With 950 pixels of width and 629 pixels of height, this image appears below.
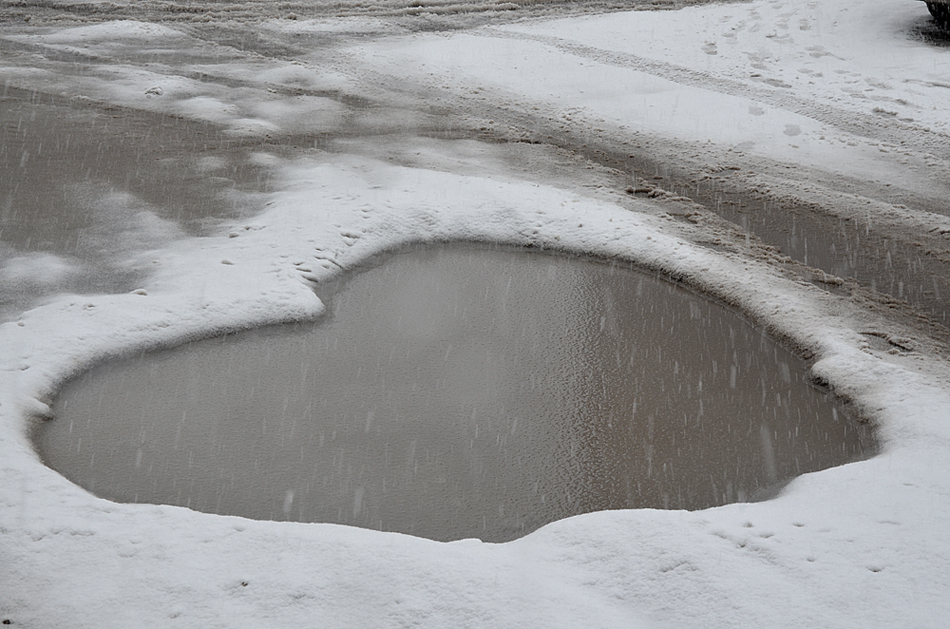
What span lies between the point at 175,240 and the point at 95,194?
1.42 m

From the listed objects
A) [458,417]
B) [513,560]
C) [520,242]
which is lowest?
[513,560]

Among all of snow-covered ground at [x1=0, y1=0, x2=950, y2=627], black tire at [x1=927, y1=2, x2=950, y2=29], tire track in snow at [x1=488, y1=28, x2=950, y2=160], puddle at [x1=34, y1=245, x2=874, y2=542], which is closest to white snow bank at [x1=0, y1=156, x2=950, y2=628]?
snow-covered ground at [x1=0, y1=0, x2=950, y2=627]

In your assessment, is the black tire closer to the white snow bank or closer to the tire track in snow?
the tire track in snow

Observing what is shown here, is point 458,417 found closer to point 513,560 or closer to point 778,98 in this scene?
point 513,560

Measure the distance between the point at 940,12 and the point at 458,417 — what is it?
11637 mm

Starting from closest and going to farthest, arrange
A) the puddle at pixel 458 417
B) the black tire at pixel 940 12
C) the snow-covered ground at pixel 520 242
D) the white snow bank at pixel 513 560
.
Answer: the white snow bank at pixel 513 560, the snow-covered ground at pixel 520 242, the puddle at pixel 458 417, the black tire at pixel 940 12

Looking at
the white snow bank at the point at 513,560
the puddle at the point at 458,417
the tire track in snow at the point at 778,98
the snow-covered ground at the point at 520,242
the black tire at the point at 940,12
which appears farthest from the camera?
the black tire at the point at 940,12

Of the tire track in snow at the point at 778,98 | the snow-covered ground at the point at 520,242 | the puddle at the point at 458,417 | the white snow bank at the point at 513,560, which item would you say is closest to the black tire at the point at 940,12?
the snow-covered ground at the point at 520,242

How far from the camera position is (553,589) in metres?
3.92

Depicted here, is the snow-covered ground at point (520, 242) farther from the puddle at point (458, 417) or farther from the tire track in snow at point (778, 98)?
the puddle at point (458, 417)

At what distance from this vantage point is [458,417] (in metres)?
5.35

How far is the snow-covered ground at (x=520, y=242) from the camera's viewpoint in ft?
12.7

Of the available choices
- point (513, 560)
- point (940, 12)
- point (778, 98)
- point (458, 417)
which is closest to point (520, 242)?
point (458, 417)

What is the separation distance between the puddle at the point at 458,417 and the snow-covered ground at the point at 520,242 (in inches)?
9.9
